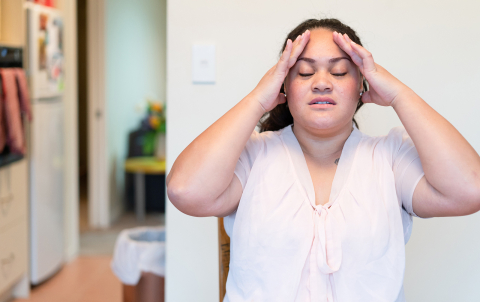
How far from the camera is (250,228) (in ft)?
3.53

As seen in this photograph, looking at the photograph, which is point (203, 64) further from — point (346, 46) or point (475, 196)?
point (475, 196)

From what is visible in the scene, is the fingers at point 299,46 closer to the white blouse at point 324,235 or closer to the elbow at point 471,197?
the white blouse at point 324,235

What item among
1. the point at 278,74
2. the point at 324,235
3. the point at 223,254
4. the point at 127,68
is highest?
the point at 127,68

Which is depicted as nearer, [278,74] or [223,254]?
[278,74]

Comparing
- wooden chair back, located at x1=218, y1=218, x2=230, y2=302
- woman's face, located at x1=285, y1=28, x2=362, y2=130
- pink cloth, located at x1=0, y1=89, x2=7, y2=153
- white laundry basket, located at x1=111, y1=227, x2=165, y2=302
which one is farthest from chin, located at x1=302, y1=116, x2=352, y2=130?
pink cloth, located at x1=0, y1=89, x2=7, y2=153

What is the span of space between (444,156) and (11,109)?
7.43 ft

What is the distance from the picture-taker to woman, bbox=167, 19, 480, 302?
1.05 metres

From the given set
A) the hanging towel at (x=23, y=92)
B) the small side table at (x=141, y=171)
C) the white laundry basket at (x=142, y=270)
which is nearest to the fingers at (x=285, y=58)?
the white laundry basket at (x=142, y=270)

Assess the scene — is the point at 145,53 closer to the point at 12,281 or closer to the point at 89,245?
the point at 89,245

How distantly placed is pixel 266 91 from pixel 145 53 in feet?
14.0

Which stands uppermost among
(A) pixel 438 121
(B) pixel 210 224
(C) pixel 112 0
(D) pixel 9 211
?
(C) pixel 112 0

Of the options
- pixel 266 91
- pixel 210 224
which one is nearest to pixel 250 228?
pixel 266 91

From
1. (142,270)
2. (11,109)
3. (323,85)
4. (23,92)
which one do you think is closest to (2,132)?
(11,109)

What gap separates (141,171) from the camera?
447 cm
